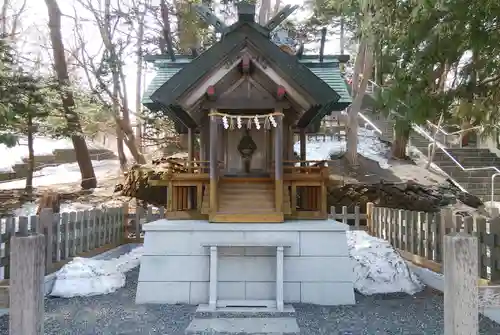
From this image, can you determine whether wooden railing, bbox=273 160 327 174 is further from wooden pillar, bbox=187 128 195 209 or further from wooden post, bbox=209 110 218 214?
wooden pillar, bbox=187 128 195 209

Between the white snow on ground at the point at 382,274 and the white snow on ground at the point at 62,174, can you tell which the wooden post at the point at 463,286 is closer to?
the white snow on ground at the point at 382,274

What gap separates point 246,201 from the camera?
24.7 ft

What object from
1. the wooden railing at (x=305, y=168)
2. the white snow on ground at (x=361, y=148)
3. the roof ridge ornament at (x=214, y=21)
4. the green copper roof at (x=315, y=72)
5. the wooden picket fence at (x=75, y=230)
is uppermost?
the roof ridge ornament at (x=214, y=21)

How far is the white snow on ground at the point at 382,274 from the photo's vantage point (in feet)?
23.1

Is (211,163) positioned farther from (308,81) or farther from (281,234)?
(308,81)

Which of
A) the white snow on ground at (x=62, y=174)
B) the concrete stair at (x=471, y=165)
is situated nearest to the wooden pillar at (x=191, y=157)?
the concrete stair at (x=471, y=165)

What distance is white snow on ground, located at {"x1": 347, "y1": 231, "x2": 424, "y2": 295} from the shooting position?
23.1 ft

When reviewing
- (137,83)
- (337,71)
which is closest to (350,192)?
(337,71)

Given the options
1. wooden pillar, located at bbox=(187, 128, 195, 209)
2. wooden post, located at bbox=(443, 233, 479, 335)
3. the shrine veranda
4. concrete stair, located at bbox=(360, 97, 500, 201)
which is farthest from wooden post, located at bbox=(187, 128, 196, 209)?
concrete stair, located at bbox=(360, 97, 500, 201)

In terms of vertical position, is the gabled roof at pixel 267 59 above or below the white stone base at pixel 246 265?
above

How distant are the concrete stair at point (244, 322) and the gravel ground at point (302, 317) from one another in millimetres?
137

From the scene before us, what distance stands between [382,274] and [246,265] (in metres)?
2.51

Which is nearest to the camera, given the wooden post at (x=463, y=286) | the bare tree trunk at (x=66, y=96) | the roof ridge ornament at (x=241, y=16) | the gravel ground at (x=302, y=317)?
the wooden post at (x=463, y=286)

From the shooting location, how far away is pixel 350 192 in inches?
584
